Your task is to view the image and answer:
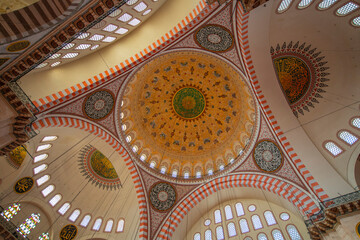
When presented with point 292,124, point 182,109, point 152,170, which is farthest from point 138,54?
point 292,124

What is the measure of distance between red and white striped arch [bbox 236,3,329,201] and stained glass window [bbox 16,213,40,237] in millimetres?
12141

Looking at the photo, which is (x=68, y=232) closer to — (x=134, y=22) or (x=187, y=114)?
(x=187, y=114)

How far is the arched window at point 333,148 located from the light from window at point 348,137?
384 mm

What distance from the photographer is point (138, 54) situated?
879 cm

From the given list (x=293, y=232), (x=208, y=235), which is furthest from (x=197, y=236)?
(x=293, y=232)

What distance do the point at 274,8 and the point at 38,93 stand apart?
9.07m

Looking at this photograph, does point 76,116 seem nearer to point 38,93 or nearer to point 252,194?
point 38,93

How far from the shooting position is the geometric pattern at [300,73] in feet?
28.2

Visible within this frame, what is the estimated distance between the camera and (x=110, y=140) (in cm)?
969

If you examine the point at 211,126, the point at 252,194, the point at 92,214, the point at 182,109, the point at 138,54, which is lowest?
the point at 92,214

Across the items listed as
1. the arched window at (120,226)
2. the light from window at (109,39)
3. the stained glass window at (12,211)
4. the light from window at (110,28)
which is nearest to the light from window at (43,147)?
the stained glass window at (12,211)

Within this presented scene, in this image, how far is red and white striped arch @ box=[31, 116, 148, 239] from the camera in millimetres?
7602

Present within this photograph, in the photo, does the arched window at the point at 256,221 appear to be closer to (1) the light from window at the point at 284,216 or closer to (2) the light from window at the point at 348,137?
(1) the light from window at the point at 284,216

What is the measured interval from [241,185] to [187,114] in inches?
208
